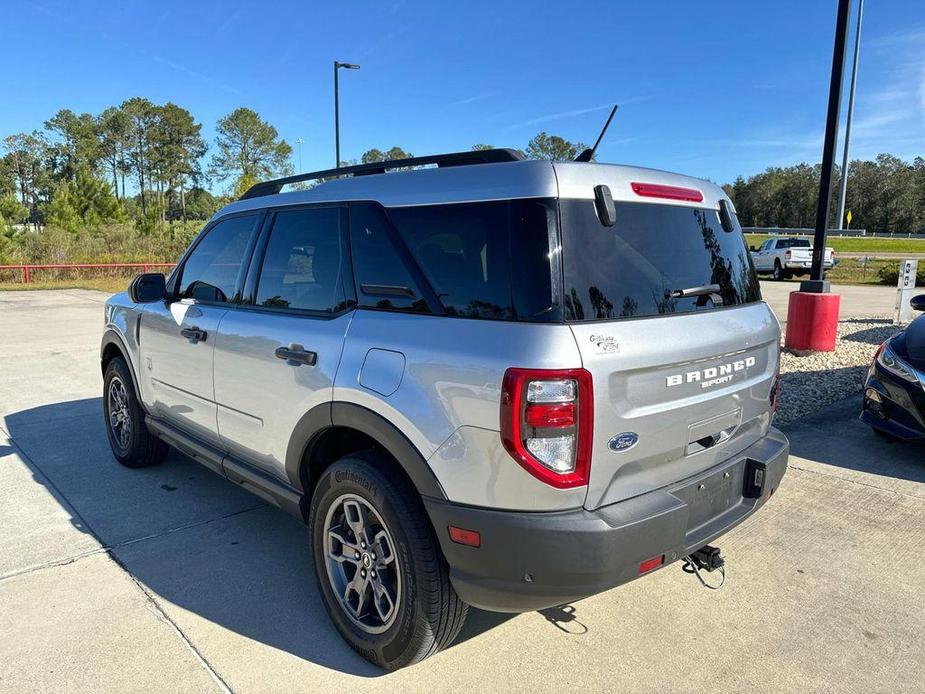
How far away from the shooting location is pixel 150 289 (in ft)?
13.7

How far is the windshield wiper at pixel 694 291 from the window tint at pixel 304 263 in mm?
1358

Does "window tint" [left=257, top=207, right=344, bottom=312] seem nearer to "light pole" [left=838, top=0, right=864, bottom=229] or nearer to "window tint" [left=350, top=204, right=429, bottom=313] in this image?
"window tint" [left=350, top=204, right=429, bottom=313]

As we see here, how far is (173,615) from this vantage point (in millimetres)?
2938

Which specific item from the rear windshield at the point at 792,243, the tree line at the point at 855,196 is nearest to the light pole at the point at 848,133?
the rear windshield at the point at 792,243

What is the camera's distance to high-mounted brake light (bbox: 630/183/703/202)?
95.9 inches

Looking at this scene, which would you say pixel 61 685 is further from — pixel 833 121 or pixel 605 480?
pixel 833 121

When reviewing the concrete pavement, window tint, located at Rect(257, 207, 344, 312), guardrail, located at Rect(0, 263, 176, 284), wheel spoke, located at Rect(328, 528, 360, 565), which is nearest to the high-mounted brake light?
window tint, located at Rect(257, 207, 344, 312)

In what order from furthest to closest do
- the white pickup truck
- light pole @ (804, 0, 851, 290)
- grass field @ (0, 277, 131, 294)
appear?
1. the white pickup truck
2. grass field @ (0, 277, 131, 294)
3. light pole @ (804, 0, 851, 290)

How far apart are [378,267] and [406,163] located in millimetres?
535

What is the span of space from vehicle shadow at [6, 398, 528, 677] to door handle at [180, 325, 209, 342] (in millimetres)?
1144

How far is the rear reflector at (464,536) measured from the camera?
2135 mm

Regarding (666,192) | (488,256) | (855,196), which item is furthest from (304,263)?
(855,196)

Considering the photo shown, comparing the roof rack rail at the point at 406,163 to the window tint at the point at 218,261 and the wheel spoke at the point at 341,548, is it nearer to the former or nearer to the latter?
the window tint at the point at 218,261

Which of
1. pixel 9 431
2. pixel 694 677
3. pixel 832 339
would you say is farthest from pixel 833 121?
pixel 9 431
